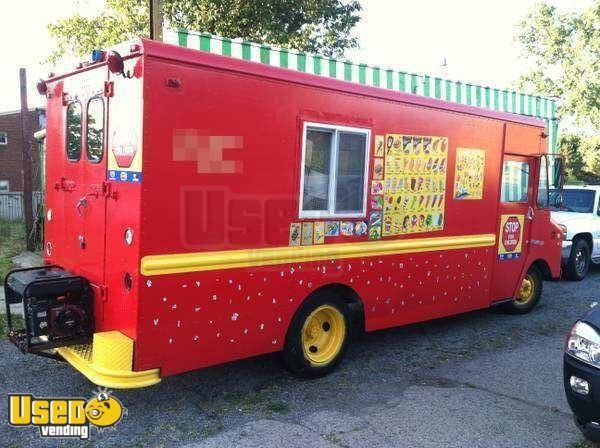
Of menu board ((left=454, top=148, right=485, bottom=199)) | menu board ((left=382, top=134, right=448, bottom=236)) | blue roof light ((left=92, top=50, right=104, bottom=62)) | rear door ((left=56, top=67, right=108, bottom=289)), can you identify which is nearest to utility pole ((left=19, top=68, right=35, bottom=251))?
rear door ((left=56, top=67, right=108, bottom=289))

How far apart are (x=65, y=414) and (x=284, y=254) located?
2.12 metres

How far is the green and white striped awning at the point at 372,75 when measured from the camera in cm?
714

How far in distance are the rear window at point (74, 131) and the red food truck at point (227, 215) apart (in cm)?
2

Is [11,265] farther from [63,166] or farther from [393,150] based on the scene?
[393,150]

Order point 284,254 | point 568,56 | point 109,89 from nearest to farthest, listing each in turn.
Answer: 1. point 109,89
2. point 284,254
3. point 568,56

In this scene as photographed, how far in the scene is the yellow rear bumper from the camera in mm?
3914

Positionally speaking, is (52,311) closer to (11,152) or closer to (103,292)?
(103,292)

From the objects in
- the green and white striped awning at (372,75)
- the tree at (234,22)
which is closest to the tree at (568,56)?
the tree at (234,22)

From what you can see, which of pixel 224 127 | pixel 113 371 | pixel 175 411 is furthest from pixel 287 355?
pixel 224 127

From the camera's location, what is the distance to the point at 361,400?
15.4 feet

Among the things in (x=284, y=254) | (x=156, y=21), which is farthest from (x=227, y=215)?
(x=156, y=21)

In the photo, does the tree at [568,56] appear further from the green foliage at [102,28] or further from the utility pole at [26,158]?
the utility pole at [26,158]

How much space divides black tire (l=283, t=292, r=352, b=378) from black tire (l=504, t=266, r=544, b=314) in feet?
11.5

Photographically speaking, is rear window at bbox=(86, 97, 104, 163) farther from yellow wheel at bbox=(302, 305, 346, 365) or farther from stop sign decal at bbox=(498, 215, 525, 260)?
stop sign decal at bbox=(498, 215, 525, 260)
